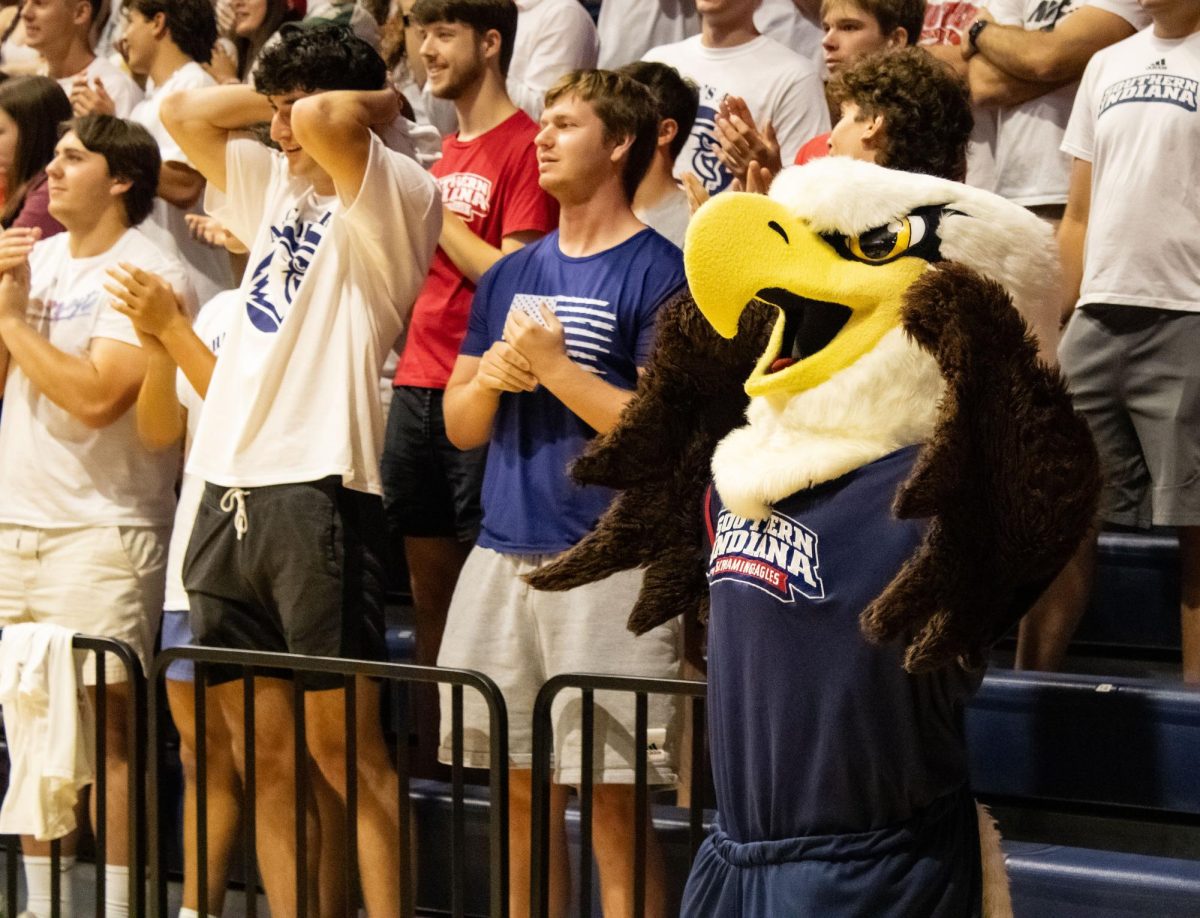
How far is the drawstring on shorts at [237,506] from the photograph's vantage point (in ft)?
11.3

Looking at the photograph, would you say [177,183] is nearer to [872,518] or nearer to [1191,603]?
[1191,603]

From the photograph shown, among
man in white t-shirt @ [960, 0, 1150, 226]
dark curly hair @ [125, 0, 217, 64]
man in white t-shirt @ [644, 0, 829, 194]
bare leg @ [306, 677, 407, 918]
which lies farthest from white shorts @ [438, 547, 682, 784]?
dark curly hair @ [125, 0, 217, 64]

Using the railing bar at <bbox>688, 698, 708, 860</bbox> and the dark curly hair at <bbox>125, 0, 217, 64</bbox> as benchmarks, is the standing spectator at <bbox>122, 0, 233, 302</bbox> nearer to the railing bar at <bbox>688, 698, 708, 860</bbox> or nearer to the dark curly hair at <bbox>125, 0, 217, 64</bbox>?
the dark curly hair at <bbox>125, 0, 217, 64</bbox>

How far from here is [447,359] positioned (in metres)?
4.07

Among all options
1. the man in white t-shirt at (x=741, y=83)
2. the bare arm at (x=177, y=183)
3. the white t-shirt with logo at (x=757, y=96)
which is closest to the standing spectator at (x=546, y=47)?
the man in white t-shirt at (x=741, y=83)

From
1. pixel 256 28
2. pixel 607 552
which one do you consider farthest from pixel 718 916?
pixel 256 28

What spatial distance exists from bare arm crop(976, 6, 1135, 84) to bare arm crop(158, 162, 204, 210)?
2.33 meters

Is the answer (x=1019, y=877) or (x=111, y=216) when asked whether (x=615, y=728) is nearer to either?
(x=1019, y=877)

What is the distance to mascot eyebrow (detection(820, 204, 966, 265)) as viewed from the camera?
6.62 feet

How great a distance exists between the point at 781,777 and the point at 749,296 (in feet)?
1.89

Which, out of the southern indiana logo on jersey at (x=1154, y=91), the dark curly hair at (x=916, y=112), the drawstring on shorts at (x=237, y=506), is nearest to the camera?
the dark curly hair at (x=916, y=112)

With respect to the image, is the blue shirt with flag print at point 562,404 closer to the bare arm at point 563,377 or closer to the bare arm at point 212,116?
the bare arm at point 563,377

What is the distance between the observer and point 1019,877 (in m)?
3.15

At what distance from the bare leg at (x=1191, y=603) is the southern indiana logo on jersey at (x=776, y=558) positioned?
5.92 feet
